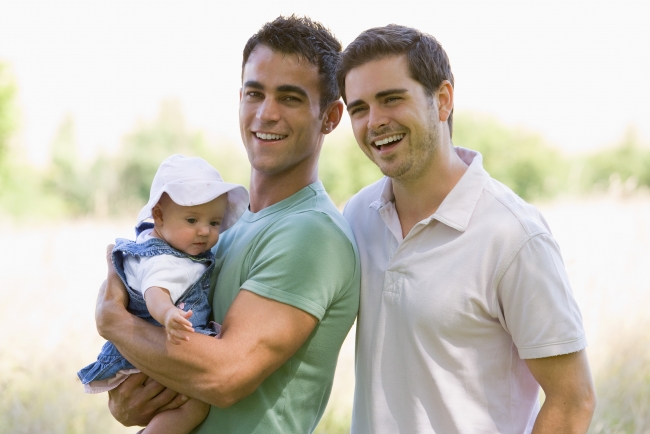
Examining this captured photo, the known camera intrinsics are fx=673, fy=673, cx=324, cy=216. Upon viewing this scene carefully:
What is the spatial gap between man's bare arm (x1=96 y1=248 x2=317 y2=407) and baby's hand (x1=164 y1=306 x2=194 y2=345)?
0.07 metres

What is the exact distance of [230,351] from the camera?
75.6 inches

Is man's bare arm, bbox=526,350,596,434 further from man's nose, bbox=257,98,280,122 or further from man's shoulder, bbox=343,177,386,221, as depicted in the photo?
man's nose, bbox=257,98,280,122

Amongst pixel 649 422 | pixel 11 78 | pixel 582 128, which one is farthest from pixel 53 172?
pixel 649 422

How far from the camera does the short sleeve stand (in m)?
2.10

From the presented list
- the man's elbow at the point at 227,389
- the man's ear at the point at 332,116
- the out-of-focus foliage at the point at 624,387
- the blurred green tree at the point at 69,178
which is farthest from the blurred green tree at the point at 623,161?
the man's elbow at the point at 227,389

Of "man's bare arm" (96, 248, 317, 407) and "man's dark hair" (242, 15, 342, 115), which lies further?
"man's dark hair" (242, 15, 342, 115)

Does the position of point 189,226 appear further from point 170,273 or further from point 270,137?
point 270,137

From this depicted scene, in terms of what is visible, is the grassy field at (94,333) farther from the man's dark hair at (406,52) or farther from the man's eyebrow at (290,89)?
the man's eyebrow at (290,89)

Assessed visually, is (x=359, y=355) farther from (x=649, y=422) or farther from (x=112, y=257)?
(x=649, y=422)

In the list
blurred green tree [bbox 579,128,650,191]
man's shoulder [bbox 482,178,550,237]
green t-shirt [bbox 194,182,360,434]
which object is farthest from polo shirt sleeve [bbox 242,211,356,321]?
blurred green tree [bbox 579,128,650,191]

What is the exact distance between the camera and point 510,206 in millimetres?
2039

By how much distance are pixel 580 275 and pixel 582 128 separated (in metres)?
14.7

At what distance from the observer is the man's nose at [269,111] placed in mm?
2432

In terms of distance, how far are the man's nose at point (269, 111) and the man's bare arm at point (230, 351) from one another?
0.72m
